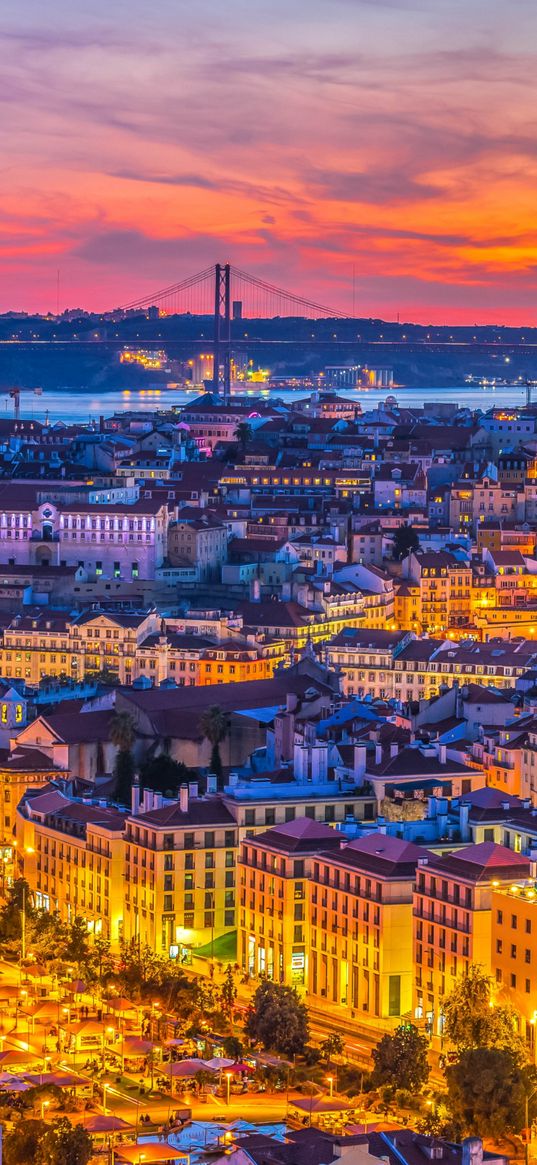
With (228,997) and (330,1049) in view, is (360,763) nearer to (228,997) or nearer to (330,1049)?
(228,997)

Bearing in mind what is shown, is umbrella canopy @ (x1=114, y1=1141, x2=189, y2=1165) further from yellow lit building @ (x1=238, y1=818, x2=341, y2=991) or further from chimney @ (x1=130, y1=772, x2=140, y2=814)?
chimney @ (x1=130, y1=772, x2=140, y2=814)

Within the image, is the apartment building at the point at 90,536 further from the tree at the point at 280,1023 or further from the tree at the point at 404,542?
the tree at the point at 280,1023

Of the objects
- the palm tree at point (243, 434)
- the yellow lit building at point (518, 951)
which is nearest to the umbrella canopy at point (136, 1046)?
the yellow lit building at point (518, 951)

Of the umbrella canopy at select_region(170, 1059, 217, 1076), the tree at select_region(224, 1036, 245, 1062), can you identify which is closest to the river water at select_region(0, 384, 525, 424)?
the tree at select_region(224, 1036, 245, 1062)

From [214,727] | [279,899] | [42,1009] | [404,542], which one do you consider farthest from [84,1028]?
[404,542]

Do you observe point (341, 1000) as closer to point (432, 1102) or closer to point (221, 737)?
point (432, 1102)

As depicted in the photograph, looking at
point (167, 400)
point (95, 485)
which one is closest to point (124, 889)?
point (95, 485)
